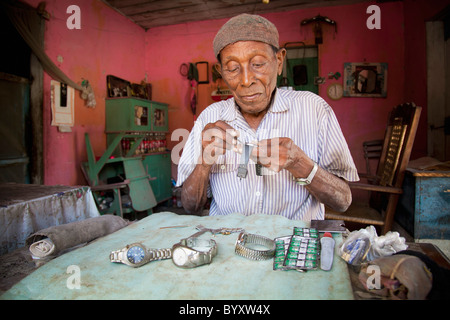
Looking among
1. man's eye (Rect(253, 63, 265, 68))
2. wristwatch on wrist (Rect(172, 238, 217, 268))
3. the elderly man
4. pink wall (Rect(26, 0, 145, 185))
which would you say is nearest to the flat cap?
the elderly man

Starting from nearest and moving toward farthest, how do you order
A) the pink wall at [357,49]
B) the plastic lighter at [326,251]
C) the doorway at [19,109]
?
the plastic lighter at [326,251], the doorway at [19,109], the pink wall at [357,49]

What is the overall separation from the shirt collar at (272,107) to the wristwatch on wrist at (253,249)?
0.91 metres

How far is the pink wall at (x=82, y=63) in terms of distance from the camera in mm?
4129

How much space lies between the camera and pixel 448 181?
2.31 metres

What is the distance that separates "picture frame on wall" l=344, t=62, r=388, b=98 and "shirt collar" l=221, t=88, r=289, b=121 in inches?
167

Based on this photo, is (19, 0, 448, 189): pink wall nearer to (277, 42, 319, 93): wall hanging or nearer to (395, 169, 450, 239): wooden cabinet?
(277, 42, 319, 93): wall hanging

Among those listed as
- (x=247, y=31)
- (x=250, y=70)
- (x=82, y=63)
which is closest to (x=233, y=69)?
(x=250, y=70)

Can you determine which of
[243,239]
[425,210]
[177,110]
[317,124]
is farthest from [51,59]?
[425,210]

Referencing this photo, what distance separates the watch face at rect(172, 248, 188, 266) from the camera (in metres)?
0.92

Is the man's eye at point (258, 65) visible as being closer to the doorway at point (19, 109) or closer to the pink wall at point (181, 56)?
the doorway at point (19, 109)

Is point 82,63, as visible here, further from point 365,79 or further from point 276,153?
point 365,79

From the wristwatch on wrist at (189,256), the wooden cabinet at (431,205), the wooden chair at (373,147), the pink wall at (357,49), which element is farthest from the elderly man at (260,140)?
the pink wall at (357,49)

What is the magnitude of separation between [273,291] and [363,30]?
5939 millimetres

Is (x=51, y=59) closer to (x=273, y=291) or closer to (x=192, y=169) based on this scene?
(x=192, y=169)
